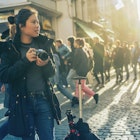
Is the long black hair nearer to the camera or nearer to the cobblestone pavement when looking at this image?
the camera

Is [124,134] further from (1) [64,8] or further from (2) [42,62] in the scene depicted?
(1) [64,8]

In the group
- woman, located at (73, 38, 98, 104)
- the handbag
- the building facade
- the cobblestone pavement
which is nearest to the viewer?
the handbag

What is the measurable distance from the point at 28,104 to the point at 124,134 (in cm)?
288

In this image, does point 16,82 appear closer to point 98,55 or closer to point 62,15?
point 98,55

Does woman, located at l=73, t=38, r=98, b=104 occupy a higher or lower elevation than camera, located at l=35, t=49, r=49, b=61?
lower

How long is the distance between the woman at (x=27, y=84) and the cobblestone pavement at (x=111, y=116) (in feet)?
8.00

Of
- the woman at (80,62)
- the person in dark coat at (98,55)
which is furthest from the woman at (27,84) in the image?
the person in dark coat at (98,55)

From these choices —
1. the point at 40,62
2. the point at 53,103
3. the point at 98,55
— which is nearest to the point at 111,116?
the point at 53,103

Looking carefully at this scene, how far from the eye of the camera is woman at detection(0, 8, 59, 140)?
3.32 m

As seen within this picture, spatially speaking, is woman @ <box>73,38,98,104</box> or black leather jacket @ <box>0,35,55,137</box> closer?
black leather jacket @ <box>0,35,55,137</box>

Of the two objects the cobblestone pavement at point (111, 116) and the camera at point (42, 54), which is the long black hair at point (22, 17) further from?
the cobblestone pavement at point (111, 116)

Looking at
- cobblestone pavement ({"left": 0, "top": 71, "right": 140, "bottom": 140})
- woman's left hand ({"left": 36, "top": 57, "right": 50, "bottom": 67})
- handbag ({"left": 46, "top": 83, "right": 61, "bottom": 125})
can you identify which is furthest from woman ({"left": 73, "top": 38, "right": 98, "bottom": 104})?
woman's left hand ({"left": 36, "top": 57, "right": 50, "bottom": 67})

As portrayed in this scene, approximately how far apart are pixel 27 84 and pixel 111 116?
4.46 metres

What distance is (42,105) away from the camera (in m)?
3.39
